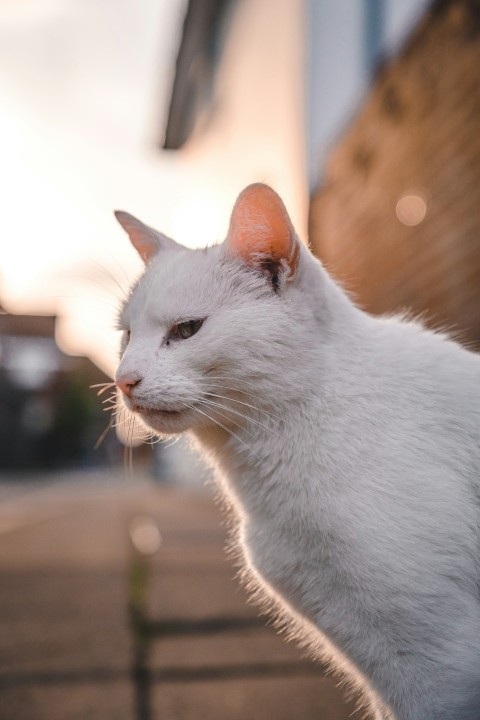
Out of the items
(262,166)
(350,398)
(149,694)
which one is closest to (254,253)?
(350,398)

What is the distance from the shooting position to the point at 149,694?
5.54ft

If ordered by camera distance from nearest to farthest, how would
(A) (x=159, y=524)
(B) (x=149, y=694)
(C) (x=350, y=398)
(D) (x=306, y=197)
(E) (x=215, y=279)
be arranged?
(C) (x=350, y=398) → (E) (x=215, y=279) → (B) (x=149, y=694) → (D) (x=306, y=197) → (A) (x=159, y=524)

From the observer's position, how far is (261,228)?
131cm

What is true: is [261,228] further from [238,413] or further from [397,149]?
[397,149]

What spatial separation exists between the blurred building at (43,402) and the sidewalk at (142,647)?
→ 21.3m

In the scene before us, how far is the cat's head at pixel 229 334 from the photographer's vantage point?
1.28 m

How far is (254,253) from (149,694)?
1.22 meters

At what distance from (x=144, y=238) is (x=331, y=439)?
0.85m

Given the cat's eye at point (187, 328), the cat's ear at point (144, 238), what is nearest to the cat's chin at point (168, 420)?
the cat's eye at point (187, 328)

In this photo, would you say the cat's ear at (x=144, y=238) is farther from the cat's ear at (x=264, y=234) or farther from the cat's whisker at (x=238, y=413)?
the cat's whisker at (x=238, y=413)

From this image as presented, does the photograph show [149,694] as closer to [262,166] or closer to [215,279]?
[215,279]

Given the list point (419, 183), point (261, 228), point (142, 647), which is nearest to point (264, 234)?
point (261, 228)

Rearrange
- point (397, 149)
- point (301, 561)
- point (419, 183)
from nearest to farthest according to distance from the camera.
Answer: point (301, 561) < point (419, 183) < point (397, 149)

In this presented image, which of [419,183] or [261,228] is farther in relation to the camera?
[419,183]
